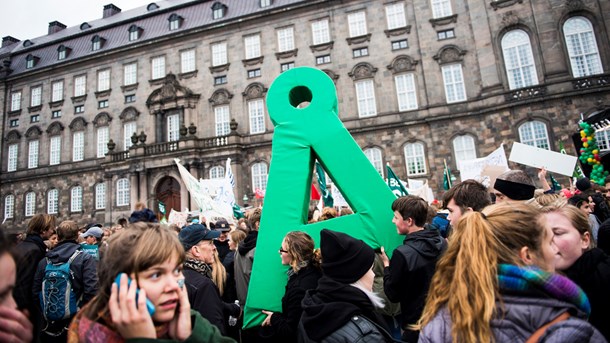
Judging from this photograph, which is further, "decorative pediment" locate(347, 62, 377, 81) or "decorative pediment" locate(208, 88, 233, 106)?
"decorative pediment" locate(208, 88, 233, 106)

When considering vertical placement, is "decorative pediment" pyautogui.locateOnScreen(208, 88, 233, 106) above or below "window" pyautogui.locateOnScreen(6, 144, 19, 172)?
above

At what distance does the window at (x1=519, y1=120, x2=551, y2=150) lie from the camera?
823 inches

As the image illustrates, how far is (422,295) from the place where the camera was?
320 cm

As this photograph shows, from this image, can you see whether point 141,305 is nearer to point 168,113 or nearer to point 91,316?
point 91,316

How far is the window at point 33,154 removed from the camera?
3362 centimetres

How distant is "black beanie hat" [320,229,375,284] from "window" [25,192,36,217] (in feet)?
126

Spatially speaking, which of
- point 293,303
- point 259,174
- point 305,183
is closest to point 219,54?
point 259,174

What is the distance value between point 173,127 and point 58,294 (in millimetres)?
26386

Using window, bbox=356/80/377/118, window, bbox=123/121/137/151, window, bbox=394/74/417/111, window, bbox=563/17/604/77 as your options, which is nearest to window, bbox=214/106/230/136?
window, bbox=123/121/137/151

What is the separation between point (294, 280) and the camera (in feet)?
11.6

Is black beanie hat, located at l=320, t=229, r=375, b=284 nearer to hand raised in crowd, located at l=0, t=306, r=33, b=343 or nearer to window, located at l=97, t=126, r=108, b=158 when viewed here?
hand raised in crowd, located at l=0, t=306, r=33, b=343

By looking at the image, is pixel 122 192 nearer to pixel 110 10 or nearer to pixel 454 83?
pixel 110 10

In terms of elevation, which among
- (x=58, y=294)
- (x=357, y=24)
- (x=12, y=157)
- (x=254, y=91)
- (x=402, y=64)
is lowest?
(x=58, y=294)

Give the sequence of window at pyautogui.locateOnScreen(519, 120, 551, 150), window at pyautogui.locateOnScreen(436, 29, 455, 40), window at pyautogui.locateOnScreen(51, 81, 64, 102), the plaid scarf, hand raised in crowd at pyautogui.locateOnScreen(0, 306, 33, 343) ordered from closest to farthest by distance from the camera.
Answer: hand raised in crowd at pyautogui.locateOnScreen(0, 306, 33, 343)
the plaid scarf
window at pyautogui.locateOnScreen(519, 120, 551, 150)
window at pyautogui.locateOnScreen(436, 29, 455, 40)
window at pyautogui.locateOnScreen(51, 81, 64, 102)
